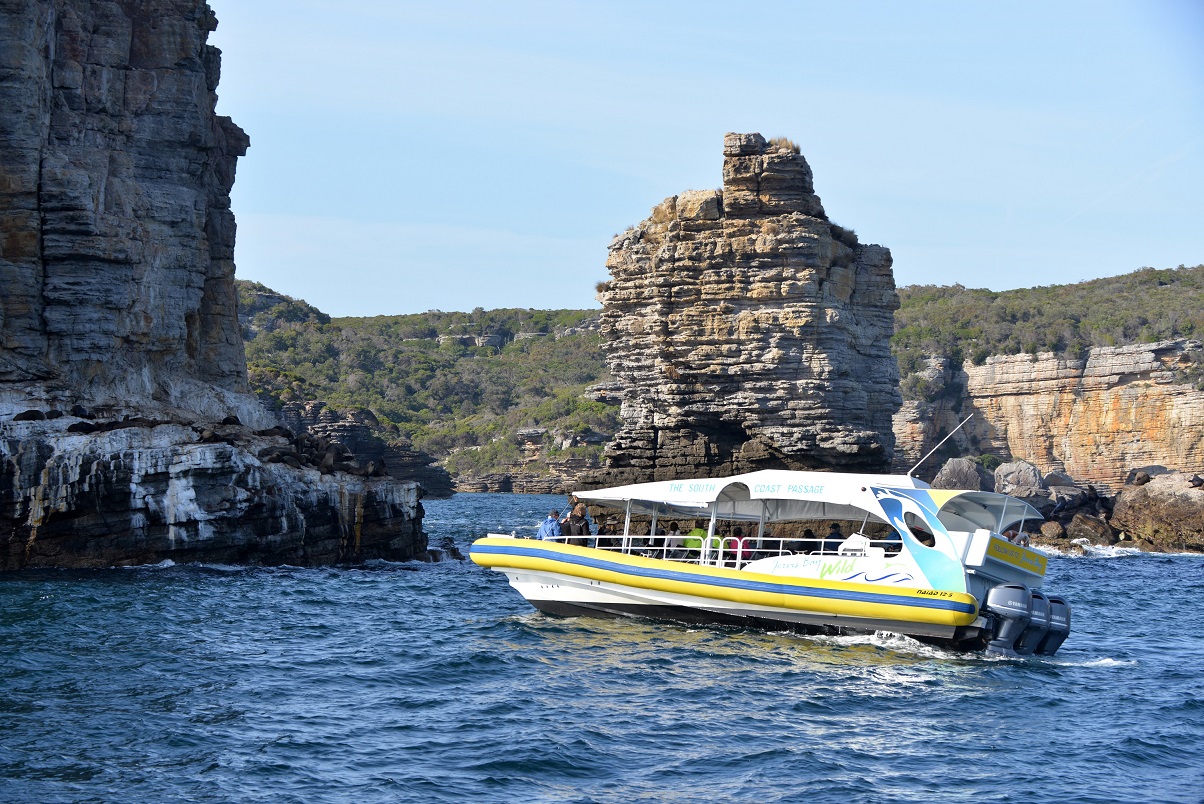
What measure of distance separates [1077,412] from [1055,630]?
208ft

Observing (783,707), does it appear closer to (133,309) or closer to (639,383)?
(133,309)

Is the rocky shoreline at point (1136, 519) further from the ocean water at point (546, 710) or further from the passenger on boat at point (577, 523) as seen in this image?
the passenger on boat at point (577, 523)

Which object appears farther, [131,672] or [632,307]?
[632,307]

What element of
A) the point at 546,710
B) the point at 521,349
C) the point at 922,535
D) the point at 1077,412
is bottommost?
the point at 546,710

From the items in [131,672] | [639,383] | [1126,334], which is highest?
[1126,334]

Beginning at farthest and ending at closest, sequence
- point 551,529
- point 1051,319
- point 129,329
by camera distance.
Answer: point 1051,319
point 129,329
point 551,529

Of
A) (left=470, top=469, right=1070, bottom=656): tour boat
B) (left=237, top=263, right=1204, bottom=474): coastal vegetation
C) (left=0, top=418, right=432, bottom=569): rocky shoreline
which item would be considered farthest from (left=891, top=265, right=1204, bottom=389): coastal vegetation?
(left=470, top=469, right=1070, bottom=656): tour boat

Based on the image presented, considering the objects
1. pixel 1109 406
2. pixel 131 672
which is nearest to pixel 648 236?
pixel 131 672

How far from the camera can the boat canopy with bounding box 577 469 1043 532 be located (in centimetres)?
2003

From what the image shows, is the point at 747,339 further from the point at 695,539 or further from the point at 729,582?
the point at 729,582

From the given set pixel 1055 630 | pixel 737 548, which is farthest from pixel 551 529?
pixel 1055 630

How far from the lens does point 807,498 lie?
20.7 metres

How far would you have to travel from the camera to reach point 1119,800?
471 inches

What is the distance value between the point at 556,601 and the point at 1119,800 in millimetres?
11827
